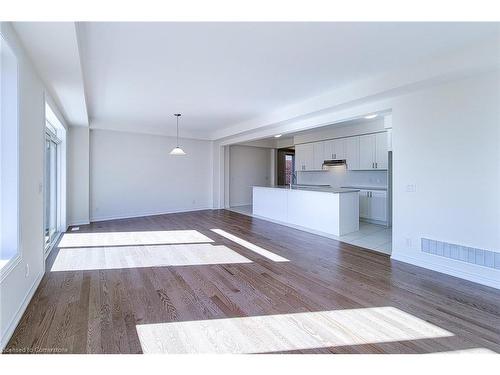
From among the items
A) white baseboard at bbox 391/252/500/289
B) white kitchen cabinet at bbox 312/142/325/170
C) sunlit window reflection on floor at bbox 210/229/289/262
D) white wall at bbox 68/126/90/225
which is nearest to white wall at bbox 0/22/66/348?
sunlit window reflection on floor at bbox 210/229/289/262

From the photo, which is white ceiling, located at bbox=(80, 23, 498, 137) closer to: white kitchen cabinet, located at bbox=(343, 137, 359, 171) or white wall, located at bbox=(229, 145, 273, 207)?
white kitchen cabinet, located at bbox=(343, 137, 359, 171)

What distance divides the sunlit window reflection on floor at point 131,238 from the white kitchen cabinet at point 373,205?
4178 millimetres

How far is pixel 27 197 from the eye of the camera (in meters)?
2.51

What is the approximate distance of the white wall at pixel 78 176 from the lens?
6.07m

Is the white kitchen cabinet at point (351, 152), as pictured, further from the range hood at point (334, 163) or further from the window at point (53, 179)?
the window at point (53, 179)

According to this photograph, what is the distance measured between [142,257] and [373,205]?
17.9 feet

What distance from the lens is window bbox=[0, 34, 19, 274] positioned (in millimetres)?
2146

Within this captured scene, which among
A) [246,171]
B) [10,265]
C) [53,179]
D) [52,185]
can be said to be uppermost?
[246,171]

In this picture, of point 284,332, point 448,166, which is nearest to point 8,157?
point 284,332

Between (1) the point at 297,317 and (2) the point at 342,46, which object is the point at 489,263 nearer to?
(1) the point at 297,317

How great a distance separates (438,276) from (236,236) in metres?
3.31

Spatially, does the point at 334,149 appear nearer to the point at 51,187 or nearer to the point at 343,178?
the point at 343,178

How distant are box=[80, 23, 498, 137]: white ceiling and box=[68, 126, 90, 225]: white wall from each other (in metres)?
1.96

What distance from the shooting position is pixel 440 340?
1.90 metres
